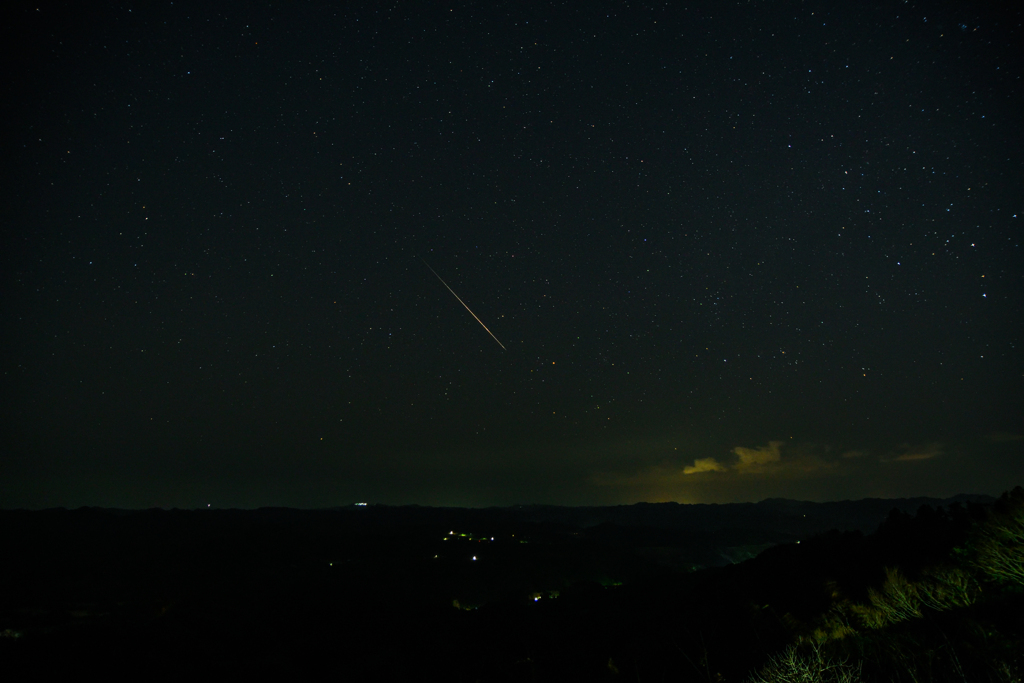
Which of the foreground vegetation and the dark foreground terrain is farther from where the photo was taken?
the dark foreground terrain

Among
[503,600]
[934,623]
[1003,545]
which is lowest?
[503,600]

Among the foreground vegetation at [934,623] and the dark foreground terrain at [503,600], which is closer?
the foreground vegetation at [934,623]

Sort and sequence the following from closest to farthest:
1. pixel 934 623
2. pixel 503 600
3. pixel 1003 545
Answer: pixel 1003 545 < pixel 934 623 < pixel 503 600

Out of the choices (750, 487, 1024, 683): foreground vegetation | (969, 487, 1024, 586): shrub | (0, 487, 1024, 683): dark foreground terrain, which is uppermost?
(969, 487, 1024, 586): shrub

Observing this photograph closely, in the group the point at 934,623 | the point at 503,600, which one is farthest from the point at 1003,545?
the point at 503,600

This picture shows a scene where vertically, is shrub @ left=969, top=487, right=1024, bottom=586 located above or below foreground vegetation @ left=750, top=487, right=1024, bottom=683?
above

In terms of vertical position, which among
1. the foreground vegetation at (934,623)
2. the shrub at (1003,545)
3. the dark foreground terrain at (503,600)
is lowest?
the dark foreground terrain at (503,600)

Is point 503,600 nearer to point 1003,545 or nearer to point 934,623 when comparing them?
point 934,623

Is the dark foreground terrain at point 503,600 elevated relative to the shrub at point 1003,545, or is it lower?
lower

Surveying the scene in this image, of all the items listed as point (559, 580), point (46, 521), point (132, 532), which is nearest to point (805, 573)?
point (559, 580)
